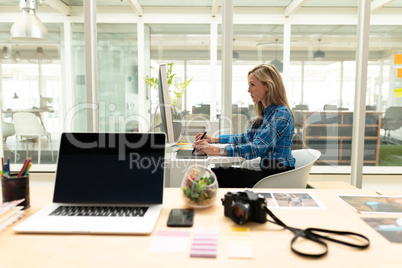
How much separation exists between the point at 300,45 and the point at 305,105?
2.31 ft

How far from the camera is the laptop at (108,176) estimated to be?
1.15 metres

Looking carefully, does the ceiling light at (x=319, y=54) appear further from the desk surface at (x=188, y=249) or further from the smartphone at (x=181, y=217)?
the smartphone at (x=181, y=217)

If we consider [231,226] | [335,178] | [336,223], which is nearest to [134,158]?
[231,226]

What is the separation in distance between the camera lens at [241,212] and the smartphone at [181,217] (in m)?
0.14

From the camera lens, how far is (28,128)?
423cm

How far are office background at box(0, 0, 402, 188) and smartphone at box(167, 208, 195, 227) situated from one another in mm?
2368

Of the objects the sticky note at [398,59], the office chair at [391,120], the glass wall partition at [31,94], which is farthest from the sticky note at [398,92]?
the glass wall partition at [31,94]

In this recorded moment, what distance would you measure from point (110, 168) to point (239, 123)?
2571 mm

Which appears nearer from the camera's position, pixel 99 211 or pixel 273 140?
pixel 99 211

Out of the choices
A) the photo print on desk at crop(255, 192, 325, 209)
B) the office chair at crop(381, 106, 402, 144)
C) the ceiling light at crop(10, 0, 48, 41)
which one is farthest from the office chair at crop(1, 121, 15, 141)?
the office chair at crop(381, 106, 402, 144)

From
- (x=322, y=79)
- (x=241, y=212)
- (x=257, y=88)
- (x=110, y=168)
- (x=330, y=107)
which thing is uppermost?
(x=322, y=79)

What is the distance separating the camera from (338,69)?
3721 millimetres

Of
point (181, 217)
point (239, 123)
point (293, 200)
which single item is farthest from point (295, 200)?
point (239, 123)

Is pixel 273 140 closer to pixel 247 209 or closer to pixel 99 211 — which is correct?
pixel 247 209
